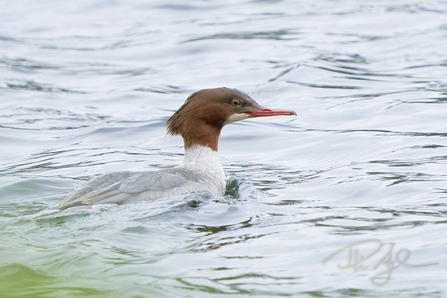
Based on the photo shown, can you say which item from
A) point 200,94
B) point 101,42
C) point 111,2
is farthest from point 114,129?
point 111,2

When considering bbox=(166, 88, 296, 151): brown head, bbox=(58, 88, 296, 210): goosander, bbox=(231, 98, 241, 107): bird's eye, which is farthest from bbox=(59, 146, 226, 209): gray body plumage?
bbox=(231, 98, 241, 107): bird's eye

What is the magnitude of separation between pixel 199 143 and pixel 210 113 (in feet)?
1.22

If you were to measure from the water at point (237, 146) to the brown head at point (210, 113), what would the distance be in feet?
2.25

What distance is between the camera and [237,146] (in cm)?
980

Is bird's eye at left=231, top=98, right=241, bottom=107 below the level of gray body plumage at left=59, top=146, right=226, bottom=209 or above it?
above

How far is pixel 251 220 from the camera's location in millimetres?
6168

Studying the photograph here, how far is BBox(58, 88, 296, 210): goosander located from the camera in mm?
6539

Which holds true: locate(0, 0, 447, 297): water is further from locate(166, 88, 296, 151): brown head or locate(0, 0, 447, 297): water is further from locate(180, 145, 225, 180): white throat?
locate(166, 88, 296, 151): brown head

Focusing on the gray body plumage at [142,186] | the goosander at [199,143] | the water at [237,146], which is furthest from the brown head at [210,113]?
the water at [237,146]

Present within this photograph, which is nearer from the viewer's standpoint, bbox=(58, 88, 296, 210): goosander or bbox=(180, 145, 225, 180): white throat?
bbox=(58, 88, 296, 210): goosander

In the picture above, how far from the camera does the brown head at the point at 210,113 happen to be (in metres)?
7.21

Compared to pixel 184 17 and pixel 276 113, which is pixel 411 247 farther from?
pixel 184 17

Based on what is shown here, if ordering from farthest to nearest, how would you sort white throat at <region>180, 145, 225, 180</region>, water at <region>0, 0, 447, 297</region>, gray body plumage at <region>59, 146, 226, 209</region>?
white throat at <region>180, 145, 225, 180</region>, gray body plumage at <region>59, 146, 226, 209</region>, water at <region>0, 0, 447, 297</region>

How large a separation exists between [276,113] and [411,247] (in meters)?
2.48
